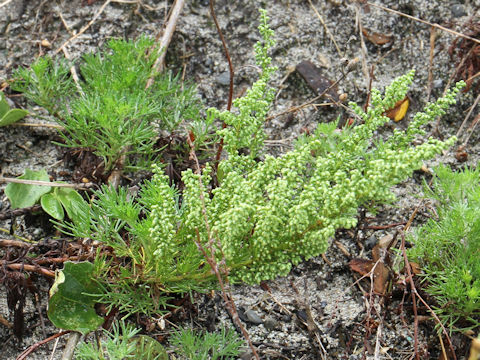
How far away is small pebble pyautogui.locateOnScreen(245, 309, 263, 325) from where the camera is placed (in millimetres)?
2727

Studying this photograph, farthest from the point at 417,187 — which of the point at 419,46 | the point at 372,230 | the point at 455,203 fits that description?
the point at 419,46

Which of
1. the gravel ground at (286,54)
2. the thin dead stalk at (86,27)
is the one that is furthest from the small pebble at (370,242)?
the thin dead stalk at (86,27)

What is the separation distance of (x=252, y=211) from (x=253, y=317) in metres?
0.81

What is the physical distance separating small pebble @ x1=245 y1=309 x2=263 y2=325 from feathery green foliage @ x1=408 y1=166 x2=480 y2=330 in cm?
81

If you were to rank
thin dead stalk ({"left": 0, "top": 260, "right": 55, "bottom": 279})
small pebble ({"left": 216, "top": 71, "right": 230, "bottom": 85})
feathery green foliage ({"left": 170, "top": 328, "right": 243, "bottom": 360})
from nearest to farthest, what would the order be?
feathery green foliage ({"left": 170, "top": 328, "right": 243, "bottom": 360}), thin dead stalk ({"left": 0, "top": 260, "right": 55, "bottom": 279}), small pebble ({"left": 216, "top": 71, "right": 230, "bottom": 85})

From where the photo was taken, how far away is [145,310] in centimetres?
251

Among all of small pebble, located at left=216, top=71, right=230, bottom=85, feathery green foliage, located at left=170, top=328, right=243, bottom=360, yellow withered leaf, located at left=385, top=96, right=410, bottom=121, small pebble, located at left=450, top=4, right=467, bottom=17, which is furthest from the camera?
small pebble, located at left=450, top=4, right=467, bottom=17

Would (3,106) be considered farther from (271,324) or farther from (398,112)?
(398,112)

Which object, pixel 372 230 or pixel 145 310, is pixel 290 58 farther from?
pixel 145 310

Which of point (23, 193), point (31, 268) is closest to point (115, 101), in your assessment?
point (23, 193)

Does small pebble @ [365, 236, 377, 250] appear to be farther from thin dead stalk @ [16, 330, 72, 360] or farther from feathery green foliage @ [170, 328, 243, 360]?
thin dead stalk @ [16, 330, 72, 360]

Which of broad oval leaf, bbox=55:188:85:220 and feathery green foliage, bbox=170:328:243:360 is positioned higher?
broad oval leaf, bbox=55:188:85:220

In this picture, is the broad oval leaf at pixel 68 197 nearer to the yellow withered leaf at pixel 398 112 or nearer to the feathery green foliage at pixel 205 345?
the feathery green foliage at pixel 205 345

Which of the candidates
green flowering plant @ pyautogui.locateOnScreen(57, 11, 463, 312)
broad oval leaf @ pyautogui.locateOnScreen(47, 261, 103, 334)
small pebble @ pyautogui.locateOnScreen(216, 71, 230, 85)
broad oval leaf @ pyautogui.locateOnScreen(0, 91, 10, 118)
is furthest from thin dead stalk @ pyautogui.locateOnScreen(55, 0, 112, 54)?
broad oval leaf @ pyautogui.locateOnScreen(47, 261, 103, 334)
